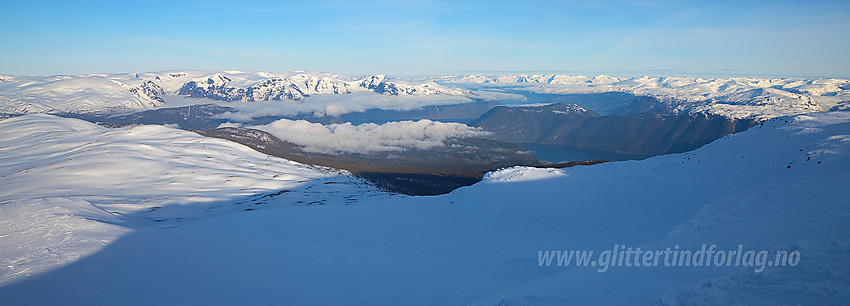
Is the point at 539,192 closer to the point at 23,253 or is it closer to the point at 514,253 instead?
the point at 514,253

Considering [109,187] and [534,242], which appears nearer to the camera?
[534,242]

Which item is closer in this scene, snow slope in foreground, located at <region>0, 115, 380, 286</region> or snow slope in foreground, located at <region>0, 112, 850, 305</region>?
snow slope in foreground, located at <region>0, 112, 850, 305</region>

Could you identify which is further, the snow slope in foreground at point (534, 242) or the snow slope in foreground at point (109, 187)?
the snow slope in foreground at point (109, 187)

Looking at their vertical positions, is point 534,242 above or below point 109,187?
above

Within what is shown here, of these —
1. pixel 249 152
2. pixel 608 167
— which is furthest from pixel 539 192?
pixel 249 152
